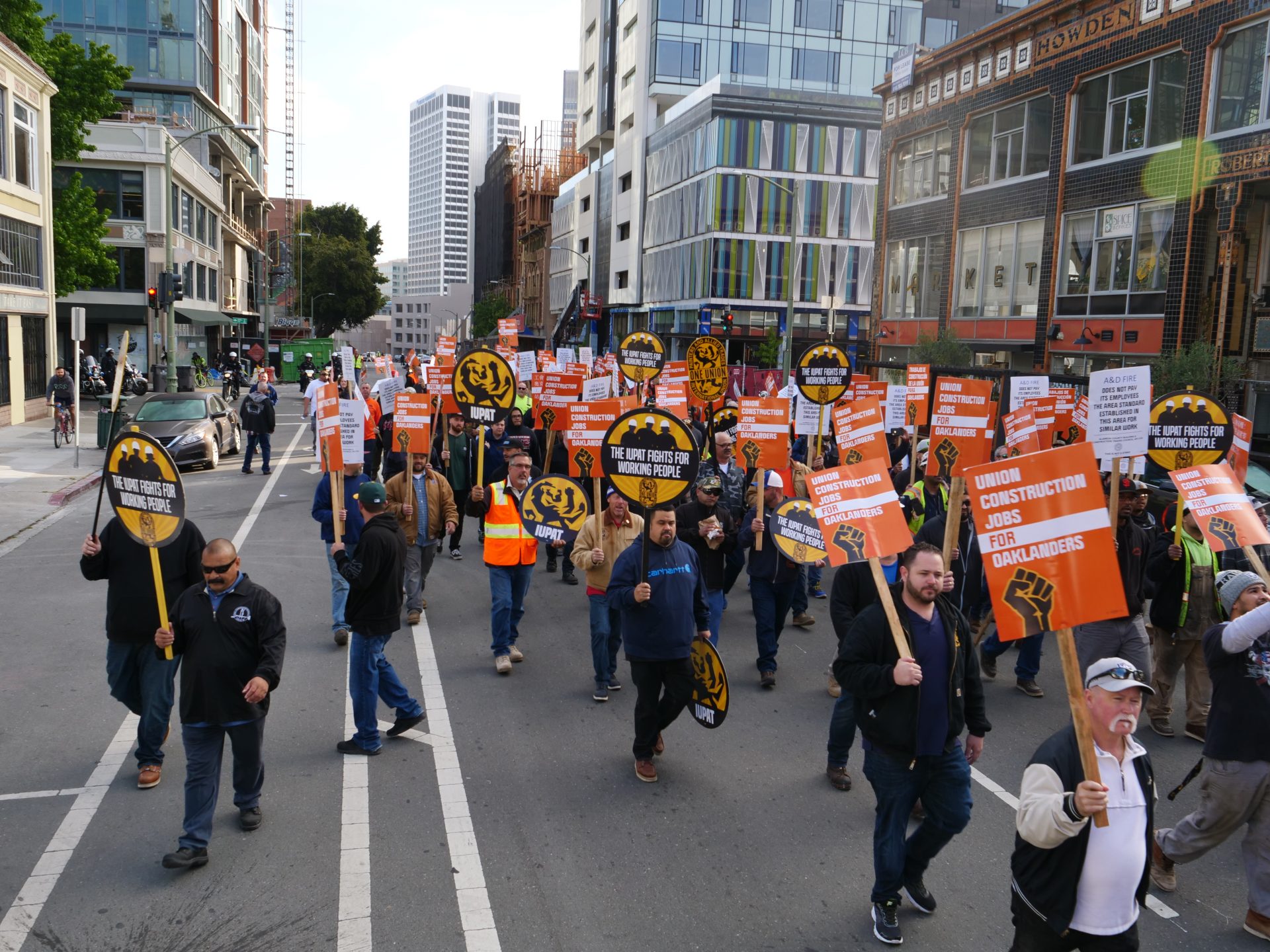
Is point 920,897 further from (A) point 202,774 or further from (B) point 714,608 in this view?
(B) point 714,608

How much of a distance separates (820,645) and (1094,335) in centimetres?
2018

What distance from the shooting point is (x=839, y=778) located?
657 centimetres

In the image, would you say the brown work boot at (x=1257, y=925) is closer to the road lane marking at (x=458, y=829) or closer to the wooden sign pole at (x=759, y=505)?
the road lane marking at (x=458, y=829)

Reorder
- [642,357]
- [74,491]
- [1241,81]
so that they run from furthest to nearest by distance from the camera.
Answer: [1241,81] → [74,491] → [642,357]

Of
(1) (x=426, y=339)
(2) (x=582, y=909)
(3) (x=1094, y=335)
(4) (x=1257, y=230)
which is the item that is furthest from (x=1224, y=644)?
(1) (x=426, y=339)

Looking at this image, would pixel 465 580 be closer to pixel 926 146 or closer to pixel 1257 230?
pixel 1257 230

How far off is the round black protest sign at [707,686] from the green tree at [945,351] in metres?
24.2

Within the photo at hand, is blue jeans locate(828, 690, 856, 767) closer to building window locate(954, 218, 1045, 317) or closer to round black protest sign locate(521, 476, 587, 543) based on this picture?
round black protest sign locate(521, 476, 587, 543)

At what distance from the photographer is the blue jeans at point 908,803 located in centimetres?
481

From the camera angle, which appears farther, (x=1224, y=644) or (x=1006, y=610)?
(x=1224, y=644)

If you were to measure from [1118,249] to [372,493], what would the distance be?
944 inches

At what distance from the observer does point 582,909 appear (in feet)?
16.6

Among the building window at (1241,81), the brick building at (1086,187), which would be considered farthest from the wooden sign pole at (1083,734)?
the building window at (1241,81)

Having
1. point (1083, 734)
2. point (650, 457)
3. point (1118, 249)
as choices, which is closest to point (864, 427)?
point (650, 457)
